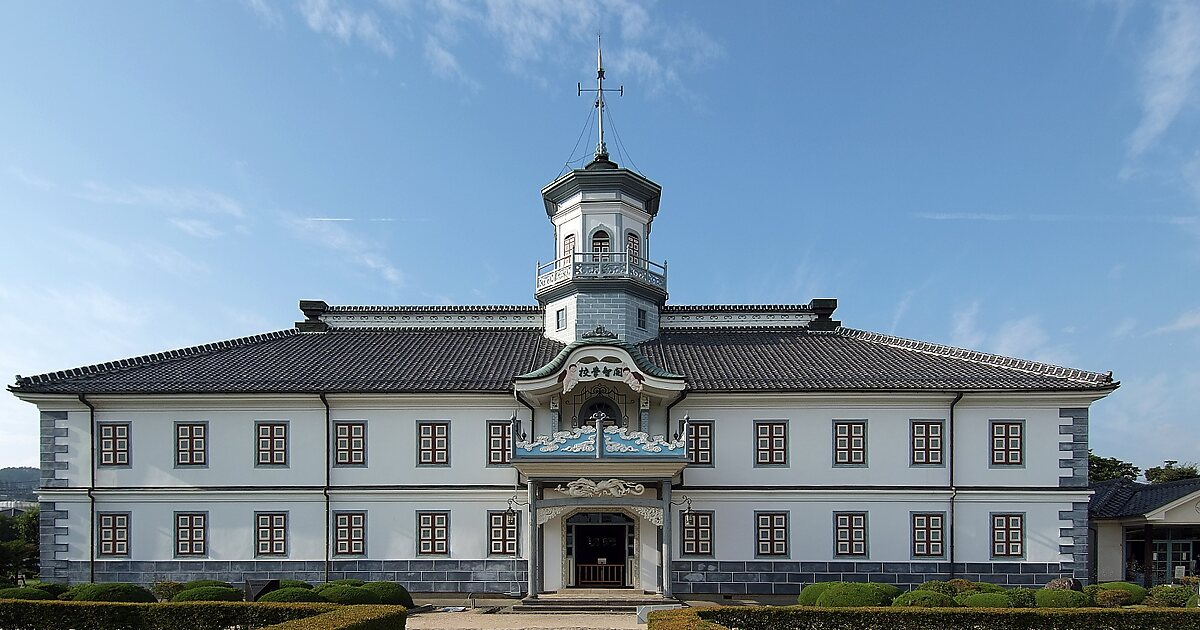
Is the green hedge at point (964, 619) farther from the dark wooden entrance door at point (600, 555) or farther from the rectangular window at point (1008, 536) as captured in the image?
the dark wooden entrance door at point (600, 555)

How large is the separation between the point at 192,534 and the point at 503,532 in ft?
31.5

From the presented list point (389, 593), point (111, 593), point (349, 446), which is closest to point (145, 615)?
point (111, 593)

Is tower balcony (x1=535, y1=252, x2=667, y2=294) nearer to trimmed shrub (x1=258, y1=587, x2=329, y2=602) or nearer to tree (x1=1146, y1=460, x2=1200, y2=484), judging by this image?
trimmed shrub (x1=258, y1=587, x2=329, y2=602)

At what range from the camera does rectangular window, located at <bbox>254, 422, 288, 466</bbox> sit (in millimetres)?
26641

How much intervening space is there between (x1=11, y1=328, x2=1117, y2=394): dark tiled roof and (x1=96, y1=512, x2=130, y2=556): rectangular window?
3.90 meters

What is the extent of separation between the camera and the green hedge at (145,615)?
60.0 ft

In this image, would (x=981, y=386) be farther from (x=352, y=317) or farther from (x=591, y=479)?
(x=352, y=317)

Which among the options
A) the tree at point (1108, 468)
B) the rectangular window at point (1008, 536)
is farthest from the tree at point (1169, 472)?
the rectangular window at point (1008, 536)

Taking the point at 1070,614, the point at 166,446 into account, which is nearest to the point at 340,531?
the point at 166,446

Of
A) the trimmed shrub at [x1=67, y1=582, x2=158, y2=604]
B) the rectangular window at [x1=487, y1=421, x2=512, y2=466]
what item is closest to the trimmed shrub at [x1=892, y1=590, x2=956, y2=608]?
the rectangular window at [x1=487, y1=421, x2=512, y2=466]

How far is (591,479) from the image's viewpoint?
2473 centimetres

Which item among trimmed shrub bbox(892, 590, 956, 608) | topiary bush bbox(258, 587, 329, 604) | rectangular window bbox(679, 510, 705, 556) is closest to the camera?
trimmed shrub bbox(892, 590, 956, 608)

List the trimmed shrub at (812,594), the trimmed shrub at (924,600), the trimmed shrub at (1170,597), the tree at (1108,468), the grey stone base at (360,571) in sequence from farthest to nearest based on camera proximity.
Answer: the tree at (1108,468) < the grey stone base at (360,571) < the trimmed shrub at (1170,597) < the trimmed shrub at (812,594) < the trimmed shrub at (924,600)

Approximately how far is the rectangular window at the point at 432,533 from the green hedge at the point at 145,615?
7987 millimetres
